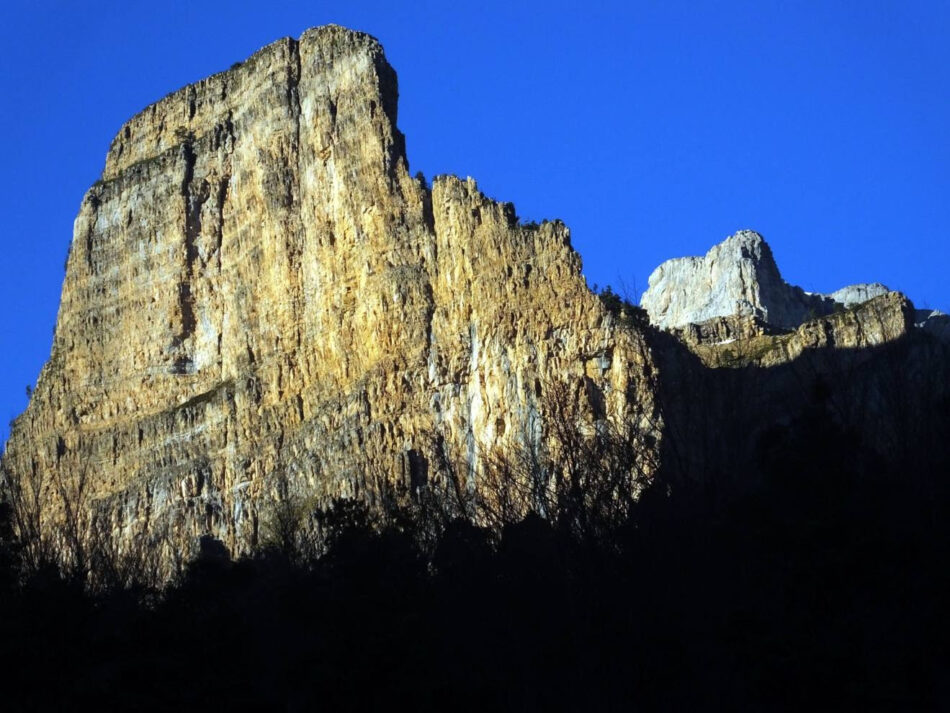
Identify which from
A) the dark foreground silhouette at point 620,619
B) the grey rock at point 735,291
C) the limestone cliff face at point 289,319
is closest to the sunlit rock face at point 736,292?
the grey rock at point 735,291

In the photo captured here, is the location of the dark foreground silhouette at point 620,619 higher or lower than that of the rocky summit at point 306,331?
lower

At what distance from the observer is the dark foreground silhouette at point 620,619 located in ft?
121

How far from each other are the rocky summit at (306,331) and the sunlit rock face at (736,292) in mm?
37444

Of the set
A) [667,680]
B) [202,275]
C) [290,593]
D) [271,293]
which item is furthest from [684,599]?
[202,275]

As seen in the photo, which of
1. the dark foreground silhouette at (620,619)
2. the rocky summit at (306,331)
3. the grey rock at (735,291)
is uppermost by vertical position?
the grey rock at (735,291)

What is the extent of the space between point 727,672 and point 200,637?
10.9 meters

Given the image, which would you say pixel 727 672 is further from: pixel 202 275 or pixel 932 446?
pixel 202 275

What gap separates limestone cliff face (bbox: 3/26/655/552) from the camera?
241ft

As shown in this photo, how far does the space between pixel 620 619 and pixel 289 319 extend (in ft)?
154

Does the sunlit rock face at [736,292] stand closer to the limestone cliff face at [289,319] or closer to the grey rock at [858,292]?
the grey rock at [858,292]

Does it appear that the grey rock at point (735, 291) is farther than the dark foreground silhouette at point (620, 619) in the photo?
Yes

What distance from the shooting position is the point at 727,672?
3694cm

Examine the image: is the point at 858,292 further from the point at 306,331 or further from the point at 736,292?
the point at 306,331

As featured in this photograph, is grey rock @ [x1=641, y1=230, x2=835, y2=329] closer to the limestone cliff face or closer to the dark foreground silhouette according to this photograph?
the limestone cliff face
